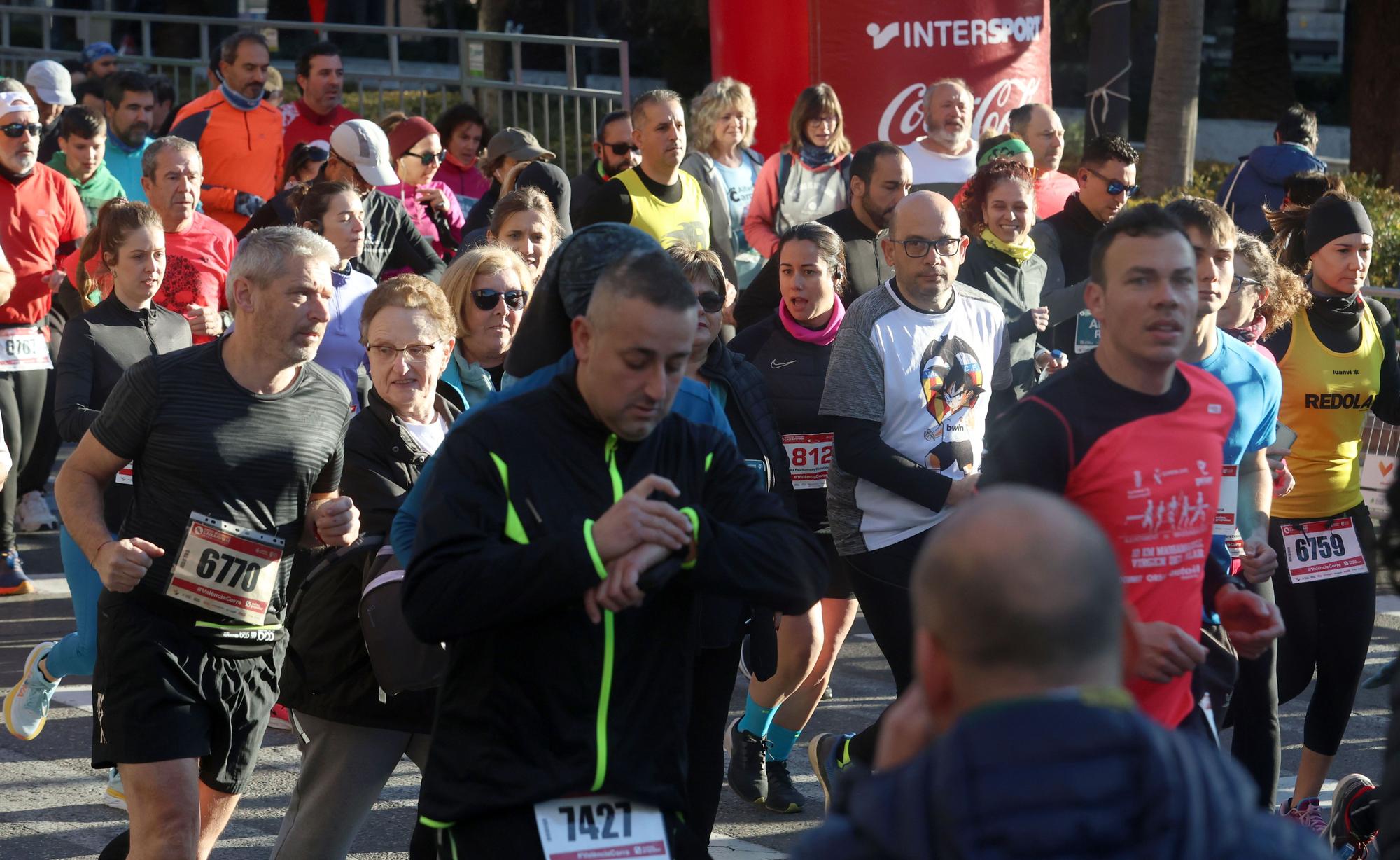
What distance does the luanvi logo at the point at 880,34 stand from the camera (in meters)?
10.9

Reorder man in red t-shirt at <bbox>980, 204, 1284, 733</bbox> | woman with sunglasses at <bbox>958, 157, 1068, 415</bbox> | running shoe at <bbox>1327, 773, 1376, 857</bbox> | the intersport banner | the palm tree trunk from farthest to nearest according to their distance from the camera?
1. the palm tree trunk
2. the intersport banner
3. woman with sunglasses at <bbox>958, 157, 1068, 415</bbox>
4. running shoe at <bbox>1327, 773, 1376, 857</bbox>
5. man in red t-shirt at <bbox>980, 204, 1284, 733</bbox>

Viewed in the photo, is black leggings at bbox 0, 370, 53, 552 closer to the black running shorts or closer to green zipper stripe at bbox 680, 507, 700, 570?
the black running shorts

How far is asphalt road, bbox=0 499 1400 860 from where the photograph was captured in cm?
539

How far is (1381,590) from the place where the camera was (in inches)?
336

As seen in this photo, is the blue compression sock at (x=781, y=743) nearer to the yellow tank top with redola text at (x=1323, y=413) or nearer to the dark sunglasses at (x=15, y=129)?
the yellow tank top with redola text at (x=1323, y=413)

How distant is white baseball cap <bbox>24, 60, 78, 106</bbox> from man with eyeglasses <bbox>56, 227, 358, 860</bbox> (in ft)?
26.9

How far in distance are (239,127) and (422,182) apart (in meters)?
A: 1.58

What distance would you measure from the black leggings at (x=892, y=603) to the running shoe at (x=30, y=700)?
272 cm

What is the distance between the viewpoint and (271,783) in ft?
19.6

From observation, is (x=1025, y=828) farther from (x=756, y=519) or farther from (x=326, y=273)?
(x=326, y=273)

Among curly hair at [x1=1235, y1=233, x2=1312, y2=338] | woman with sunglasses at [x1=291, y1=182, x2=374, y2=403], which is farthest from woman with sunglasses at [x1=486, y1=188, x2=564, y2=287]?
curly hair at [x1=1235, y1=233, x2=1312, y2=338]

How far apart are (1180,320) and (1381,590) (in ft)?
18.3

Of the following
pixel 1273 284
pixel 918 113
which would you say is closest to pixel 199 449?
pixel 1273 284

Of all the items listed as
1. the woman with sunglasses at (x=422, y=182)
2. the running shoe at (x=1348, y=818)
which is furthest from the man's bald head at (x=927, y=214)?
the woman with sunglasses at (x=422, y=182)
